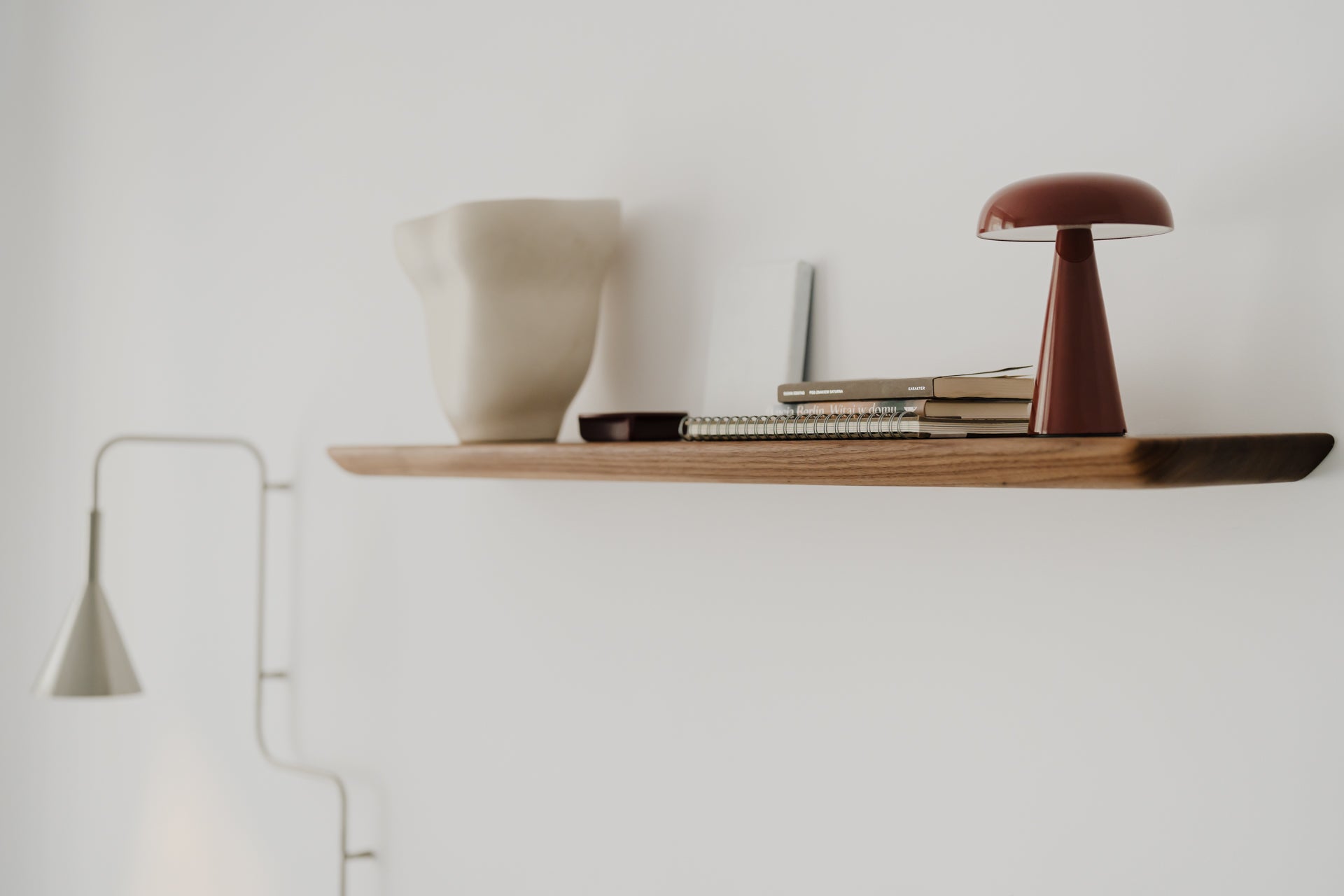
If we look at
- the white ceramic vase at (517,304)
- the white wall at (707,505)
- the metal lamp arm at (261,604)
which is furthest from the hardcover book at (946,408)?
the metal lamp arm at (261,604)

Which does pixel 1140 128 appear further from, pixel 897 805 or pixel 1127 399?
pixel 897 805

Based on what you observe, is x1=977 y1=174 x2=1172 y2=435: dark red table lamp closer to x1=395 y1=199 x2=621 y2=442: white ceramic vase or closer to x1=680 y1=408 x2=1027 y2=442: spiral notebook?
x1=680 y1=408 x2=1027 y2=442: spiral notebook

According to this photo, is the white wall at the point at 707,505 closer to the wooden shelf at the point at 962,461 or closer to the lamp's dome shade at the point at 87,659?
the wooden shelf at the point at 962,461

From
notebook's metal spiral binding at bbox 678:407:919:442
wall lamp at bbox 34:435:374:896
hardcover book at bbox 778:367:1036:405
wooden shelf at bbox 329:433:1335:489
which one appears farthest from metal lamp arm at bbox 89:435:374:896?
hardcover book at bbox 778:367:1036:405

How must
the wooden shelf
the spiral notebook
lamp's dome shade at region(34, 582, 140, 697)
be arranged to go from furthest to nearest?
lamp's dome shade at region(34, 582, 140, 697) < the spiral notebook < the wooden shelf

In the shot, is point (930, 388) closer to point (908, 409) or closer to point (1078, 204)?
point (908, 409)

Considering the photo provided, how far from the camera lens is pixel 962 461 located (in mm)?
720

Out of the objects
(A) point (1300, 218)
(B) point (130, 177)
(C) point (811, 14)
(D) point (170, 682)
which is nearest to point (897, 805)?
(A) point (1300, 218)

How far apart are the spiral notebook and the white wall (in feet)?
0.48

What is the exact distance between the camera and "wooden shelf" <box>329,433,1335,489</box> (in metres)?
0.65

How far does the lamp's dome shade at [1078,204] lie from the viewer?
699 millimetres

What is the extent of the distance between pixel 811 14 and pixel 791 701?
65cm

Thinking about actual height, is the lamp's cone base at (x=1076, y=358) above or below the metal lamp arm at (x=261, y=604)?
above

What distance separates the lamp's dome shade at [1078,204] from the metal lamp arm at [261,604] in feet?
4.04
